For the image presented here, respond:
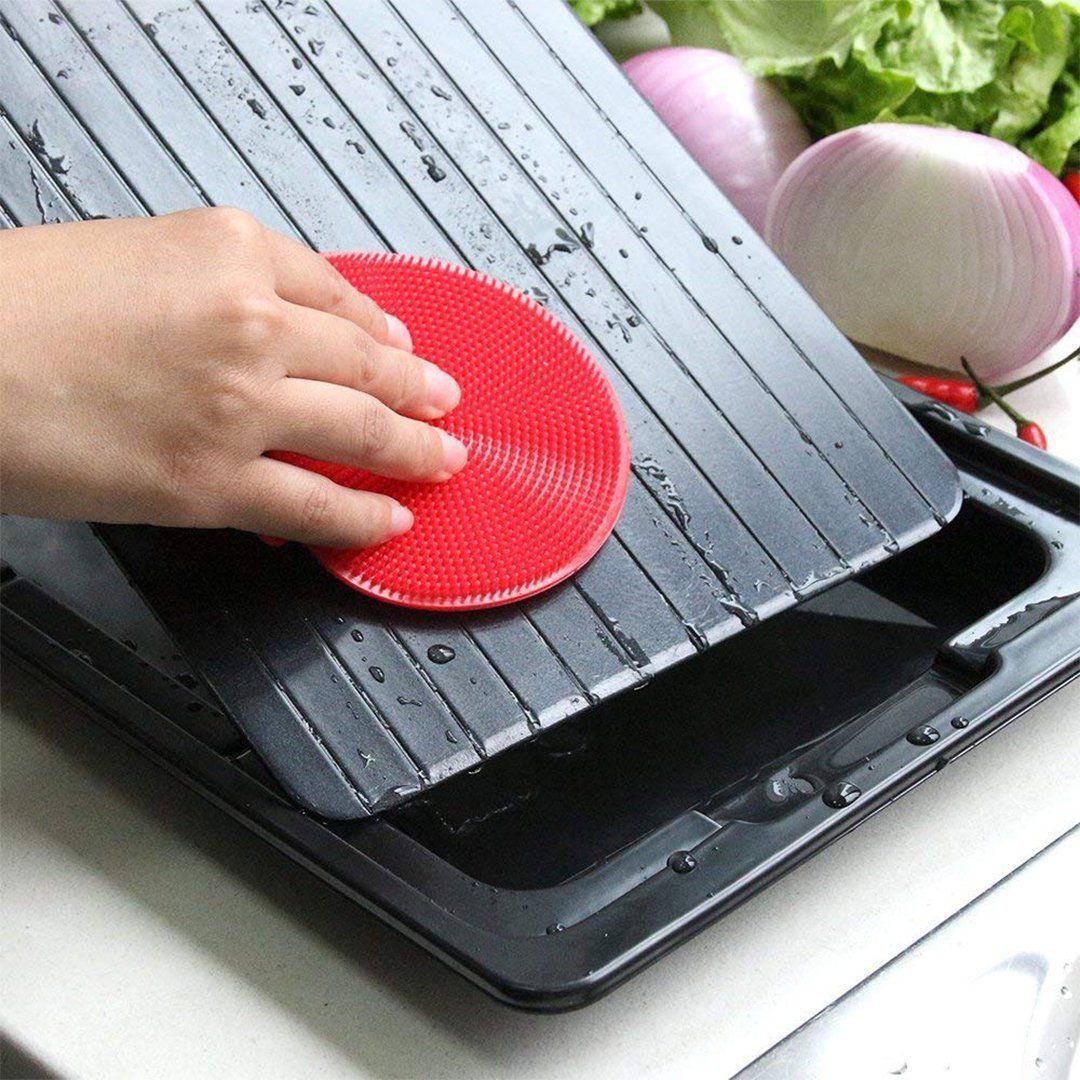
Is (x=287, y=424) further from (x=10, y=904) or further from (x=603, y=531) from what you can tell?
(x=10, y=904)

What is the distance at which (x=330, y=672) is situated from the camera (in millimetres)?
699

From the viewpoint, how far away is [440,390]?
0.77 metres

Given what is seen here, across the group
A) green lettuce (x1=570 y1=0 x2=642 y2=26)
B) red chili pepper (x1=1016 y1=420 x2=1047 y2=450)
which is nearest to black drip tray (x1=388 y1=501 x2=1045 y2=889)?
red chili pepper (x1=1016 y1=420 x2=1047 y2=450)

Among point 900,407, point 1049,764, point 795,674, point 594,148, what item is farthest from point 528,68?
point 1049,764

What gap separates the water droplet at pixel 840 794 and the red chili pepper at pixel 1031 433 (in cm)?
52

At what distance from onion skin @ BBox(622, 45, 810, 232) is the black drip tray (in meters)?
0.52

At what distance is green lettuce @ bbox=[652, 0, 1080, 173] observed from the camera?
131cm

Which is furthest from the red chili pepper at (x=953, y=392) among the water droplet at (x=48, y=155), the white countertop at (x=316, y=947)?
the water droplet at (x=48, y=155)

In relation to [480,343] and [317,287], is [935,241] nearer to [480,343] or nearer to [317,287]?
[480,343]

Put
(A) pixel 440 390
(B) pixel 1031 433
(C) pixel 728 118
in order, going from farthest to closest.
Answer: (C) pixel 728 118 < (B) pixel 1031 433 < (A) pixel 440 390

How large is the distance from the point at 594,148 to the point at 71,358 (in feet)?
1.35

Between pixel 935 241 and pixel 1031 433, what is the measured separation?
0.19m

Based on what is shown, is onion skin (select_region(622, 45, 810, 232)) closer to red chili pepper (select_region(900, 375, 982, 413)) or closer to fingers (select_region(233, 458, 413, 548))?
red chili pepper (select_region(900, 375, 982, 413))

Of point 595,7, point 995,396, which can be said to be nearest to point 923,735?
point 995,396
